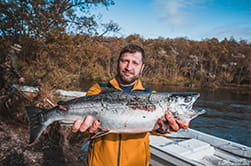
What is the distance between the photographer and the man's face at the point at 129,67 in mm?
2992

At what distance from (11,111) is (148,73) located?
5014 cm

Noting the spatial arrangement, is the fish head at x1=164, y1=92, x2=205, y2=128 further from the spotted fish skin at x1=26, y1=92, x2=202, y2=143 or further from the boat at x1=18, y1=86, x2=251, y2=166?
the boat at x1=18, y1=86, x2=251, y2=166

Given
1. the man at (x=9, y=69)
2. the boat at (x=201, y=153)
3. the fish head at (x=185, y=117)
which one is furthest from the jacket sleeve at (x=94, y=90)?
the man at (x=9, y=69)

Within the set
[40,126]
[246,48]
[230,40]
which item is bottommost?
[40,126]

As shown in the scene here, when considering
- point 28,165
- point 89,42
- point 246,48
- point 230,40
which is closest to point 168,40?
point 230,40

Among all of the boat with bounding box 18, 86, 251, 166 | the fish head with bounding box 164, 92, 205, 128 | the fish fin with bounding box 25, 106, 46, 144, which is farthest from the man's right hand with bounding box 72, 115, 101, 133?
the boat with bounding box 18, 86, 251, 166

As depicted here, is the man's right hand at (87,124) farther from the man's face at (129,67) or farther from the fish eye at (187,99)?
the fish eye at (187,99)

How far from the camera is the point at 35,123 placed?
2.74 metres

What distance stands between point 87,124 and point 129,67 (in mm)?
1190

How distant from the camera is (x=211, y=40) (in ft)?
222

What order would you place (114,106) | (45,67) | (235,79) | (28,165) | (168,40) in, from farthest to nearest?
(168,40), (235,79), (45,67), (28,165), (114,106)

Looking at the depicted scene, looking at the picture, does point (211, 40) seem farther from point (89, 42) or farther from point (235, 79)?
point (89, 42)

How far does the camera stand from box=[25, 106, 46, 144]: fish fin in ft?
8.80

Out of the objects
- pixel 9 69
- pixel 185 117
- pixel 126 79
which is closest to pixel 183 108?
pixel 185 117
